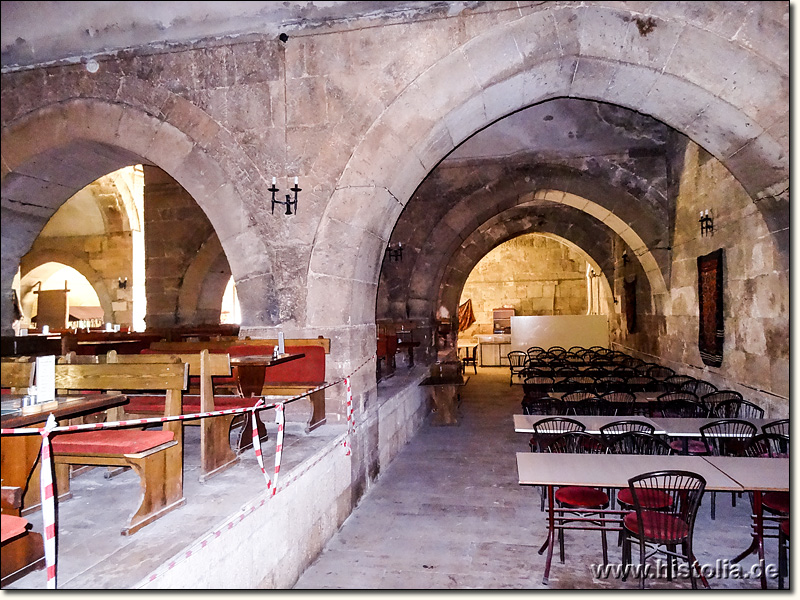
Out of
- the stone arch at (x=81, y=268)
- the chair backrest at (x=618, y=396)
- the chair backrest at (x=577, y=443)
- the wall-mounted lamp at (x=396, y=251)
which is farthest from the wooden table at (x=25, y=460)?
the stone arch at (x=81, y=268)

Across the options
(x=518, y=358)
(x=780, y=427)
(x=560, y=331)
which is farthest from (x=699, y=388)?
(x=560, y=331)

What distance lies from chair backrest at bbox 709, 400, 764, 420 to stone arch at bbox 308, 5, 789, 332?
6.55 ft

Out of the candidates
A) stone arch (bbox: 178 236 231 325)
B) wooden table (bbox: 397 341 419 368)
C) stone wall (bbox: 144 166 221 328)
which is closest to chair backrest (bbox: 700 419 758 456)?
wooden table (bbox: 397 341 419 368)

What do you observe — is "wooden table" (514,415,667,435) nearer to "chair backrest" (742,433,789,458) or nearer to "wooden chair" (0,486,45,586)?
"chair backrest" (742,433,789,458)

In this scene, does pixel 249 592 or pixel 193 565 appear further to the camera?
pixel 249 592

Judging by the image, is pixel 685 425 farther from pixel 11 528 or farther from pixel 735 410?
pixel 11 528

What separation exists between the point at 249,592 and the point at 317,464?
1.04 m

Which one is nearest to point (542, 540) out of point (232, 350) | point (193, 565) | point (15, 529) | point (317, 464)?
point (317, 464)

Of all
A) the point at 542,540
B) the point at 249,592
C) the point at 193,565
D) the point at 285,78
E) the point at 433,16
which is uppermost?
the point at 433,16

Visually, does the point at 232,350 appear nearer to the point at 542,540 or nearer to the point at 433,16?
the point at 542,540

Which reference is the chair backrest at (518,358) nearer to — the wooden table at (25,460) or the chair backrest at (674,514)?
the chair backrest at (674,514)

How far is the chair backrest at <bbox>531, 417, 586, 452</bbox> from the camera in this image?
4.12 metres

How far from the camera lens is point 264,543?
2.72 m

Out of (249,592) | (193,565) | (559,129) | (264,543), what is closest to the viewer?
(193,565)
